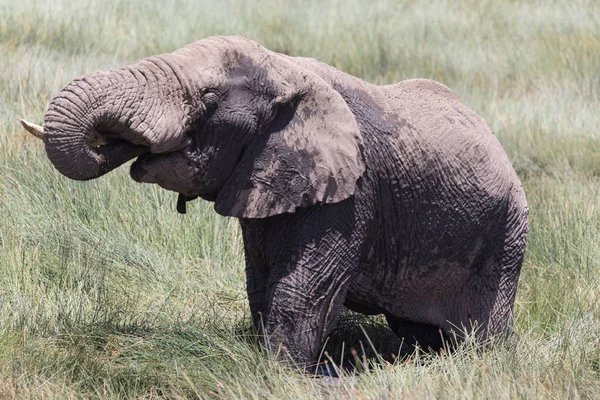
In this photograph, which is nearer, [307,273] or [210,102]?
[210,102]

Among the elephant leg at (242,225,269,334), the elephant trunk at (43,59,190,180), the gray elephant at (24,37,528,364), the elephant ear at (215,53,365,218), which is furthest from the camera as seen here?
the elephant leg at (242,225,269,334)

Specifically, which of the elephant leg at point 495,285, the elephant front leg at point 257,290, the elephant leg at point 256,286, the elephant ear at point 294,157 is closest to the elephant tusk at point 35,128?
the elephant ear at point 294,157

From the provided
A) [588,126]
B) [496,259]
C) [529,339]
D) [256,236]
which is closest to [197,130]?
[256,236]

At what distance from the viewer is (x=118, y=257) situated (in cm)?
618

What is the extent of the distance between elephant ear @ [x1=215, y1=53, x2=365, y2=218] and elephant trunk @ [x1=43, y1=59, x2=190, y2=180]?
1.17ft

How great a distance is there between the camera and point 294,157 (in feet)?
14.3

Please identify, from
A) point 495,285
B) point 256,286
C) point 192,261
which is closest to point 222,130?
point 256,286

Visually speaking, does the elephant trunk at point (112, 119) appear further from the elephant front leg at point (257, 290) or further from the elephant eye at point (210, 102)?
the elephant front leg at point (257, 290)

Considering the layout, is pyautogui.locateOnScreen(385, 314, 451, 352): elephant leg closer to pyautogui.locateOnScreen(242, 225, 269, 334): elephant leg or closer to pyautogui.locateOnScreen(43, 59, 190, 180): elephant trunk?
pyautogui.locateOnScreen(242, 225, 269, 334): elephant leg

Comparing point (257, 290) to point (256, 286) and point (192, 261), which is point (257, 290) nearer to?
point (256, 286)

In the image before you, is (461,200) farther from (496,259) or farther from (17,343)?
(17,343)

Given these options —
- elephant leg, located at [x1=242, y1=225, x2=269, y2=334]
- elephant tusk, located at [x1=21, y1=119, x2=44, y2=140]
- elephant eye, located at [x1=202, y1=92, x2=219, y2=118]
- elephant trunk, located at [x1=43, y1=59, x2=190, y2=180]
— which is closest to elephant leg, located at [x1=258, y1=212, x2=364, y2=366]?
elephant leg, located at [x1=242, y1=225, x2=269, y2=334]

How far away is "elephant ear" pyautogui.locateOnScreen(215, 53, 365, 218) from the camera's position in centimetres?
435

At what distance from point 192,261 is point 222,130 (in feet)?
7.07
